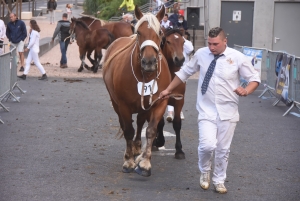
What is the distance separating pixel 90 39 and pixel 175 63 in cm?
1413

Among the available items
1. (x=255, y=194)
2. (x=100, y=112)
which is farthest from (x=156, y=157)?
(x=100, y=112)

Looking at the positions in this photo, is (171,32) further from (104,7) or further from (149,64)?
(104,7)

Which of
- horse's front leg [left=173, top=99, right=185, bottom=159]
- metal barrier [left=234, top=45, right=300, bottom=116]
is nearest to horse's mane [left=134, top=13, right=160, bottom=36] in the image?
horse's front leg [left=173, top=99, right=185, bottom=159]

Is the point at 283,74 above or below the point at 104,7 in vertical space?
below

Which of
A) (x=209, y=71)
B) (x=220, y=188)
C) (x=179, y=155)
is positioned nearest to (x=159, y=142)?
(x=179, y=155)

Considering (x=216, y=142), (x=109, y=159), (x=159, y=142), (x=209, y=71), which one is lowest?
(x=109, y=159)

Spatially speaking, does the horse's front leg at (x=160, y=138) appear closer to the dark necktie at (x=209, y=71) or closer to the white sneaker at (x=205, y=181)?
the white sneaker at (x=205, y=181)

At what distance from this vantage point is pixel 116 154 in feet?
32.5

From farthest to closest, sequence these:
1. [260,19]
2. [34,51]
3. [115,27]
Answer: [260,19] < [115,27] < [34,51]

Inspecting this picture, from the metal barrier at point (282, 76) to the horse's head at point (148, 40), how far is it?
6.86 meters

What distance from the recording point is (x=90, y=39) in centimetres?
2367

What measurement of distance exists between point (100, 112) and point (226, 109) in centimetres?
730

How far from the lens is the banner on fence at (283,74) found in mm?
15000

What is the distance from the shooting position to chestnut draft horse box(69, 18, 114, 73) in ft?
77.2
